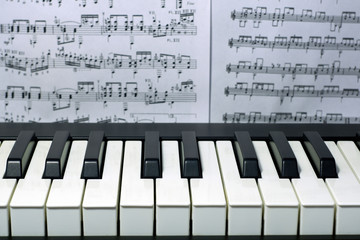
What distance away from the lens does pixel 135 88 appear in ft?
5.79

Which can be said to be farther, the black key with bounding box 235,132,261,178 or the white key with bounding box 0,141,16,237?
the black key with bounding box 235,132,261,178

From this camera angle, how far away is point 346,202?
1409mm

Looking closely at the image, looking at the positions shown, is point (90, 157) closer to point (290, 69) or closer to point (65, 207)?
point (65, 207)

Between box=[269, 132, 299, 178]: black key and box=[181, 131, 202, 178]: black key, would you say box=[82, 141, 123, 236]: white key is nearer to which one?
box=[181, 131, 202, 178]: black key

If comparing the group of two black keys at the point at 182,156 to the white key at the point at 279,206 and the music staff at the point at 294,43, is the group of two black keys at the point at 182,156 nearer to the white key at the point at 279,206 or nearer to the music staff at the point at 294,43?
the white key at the point at 279,206

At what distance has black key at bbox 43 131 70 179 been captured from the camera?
58.0 inches

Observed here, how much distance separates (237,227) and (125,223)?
8.6 inches

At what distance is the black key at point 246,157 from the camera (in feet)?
4.90

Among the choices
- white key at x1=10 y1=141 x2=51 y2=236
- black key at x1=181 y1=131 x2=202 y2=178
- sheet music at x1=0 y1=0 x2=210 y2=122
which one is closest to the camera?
white key at x1=10 y1=141 x2=51 y2=236

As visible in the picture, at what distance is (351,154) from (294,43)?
0.32 meters

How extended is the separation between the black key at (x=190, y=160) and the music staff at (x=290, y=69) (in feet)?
0.92

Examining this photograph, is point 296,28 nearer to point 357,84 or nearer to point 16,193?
point 357,84

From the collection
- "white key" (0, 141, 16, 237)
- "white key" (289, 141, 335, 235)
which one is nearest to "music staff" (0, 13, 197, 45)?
"white key" (0, 141, 16, 237)

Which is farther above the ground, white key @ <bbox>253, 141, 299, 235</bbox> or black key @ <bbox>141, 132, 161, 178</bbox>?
black key @ <bbox>141, 132, 161, 178</bbox>
